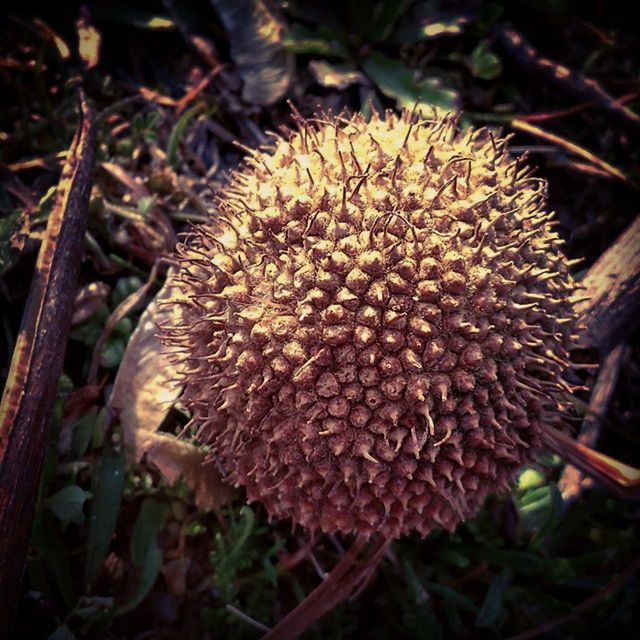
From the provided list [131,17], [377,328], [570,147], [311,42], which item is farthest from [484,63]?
[377,328]

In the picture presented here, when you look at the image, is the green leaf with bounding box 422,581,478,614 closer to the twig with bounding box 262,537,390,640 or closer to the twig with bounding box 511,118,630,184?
the twig with bounding box 262,537,390,640

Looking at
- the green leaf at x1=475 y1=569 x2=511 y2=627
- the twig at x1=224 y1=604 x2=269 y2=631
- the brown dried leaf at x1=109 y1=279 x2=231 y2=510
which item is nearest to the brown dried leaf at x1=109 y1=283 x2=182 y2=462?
the brown dried leaf at x1=109 y1=279 x2=231 y2=510

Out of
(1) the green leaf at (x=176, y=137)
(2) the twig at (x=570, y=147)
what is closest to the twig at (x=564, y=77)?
(2) the twig at (x=570, y=147)

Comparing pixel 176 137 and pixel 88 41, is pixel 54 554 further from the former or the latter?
pixel 88 41

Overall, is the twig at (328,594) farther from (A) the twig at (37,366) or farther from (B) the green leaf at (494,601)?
(A) the twig at (37,366)

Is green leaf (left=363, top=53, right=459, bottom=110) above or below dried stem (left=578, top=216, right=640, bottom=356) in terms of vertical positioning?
above

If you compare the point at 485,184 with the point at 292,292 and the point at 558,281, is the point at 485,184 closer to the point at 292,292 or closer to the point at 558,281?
the point at 558,281
